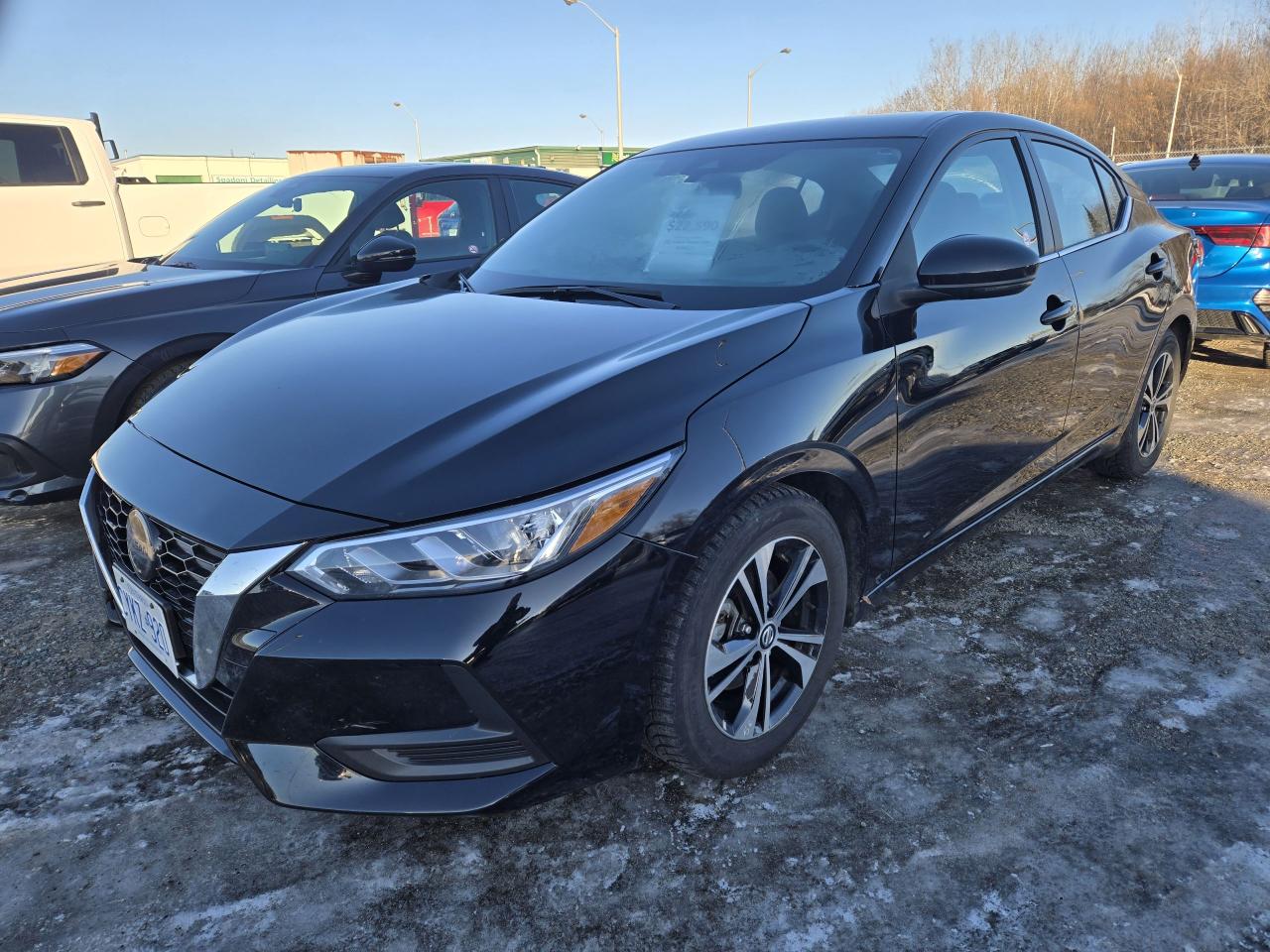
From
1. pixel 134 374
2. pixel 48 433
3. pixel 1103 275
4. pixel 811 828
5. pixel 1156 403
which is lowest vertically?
pixel 811 828

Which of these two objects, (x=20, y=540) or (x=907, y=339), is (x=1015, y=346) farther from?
(x=20, y=540)

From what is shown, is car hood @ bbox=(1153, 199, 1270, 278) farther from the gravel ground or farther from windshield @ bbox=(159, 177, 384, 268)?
windshield @ bbox=(159, 177, 384, 268)

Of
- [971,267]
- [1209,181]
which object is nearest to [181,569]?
[971,267]

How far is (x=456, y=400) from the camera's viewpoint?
1.87 metres

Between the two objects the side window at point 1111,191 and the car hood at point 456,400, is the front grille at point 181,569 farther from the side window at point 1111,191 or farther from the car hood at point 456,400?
the side window at point 1111,191

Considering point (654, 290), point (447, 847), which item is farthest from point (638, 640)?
point (654, 290)

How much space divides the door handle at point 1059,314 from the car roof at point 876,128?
631 mm

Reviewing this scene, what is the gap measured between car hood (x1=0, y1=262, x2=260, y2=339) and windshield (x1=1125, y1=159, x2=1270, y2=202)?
5800mm

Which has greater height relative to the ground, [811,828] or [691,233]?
[691,233]

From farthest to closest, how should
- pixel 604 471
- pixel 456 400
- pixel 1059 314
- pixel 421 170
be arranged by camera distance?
pixel 421 170, pixel 1059 314, pixel 456 400, pixel 604 471

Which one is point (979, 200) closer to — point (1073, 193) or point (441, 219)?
point (1073, 193)

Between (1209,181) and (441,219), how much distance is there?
5277 millimetres

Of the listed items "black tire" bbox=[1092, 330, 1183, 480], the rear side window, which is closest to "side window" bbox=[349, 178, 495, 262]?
"black tire" bbox=[1092, 330, 1183, 480]

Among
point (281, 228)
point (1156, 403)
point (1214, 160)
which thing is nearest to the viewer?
point (1156, 403)
